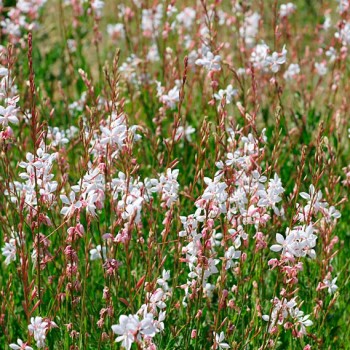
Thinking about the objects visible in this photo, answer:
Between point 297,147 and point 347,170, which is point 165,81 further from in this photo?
point 347,170

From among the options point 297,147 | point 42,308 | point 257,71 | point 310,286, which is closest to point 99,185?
point 42,308

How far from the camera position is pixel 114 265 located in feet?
7.55

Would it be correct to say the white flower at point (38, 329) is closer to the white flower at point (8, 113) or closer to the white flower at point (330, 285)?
the white flower at point (8, 113)

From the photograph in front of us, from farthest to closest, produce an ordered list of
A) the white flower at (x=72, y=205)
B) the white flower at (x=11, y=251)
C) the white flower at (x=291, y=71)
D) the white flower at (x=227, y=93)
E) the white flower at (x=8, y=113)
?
1. the white flower at (x=291, y=71)
2. the white flower at (x=227, y=93)
3. the white flower at (x=11, y=251)
4. the white flower at (x=8, y=113)
5. the white flower at (x=72, y=205)

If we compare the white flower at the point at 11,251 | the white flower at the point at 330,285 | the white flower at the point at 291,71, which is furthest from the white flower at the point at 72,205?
the white flower at the point at 291,71

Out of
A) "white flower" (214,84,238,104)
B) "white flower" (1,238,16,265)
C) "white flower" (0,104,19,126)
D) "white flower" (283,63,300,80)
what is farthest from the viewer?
"white flower" (283,63,300,80)

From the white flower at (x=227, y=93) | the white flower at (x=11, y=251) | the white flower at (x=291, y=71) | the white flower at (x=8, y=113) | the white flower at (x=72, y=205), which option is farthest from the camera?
the white flower at (x=291, y=71)

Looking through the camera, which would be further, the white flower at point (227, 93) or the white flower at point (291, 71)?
the white flower at point (291, 71)

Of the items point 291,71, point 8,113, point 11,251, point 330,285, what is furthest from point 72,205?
point 291,71

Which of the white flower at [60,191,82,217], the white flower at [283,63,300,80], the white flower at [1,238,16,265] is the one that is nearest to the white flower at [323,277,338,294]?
the white flower at [60,191,82,217]

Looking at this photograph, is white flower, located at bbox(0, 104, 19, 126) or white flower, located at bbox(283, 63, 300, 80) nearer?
white flower, located at bbox(0, 104, 19, 126)

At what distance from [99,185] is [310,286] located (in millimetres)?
1152

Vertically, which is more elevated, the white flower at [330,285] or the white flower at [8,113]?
the white flower at [8,113]

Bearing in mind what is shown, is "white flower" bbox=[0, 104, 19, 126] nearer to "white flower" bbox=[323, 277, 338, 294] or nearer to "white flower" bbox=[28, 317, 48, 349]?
"white flower" bbox=[28, 317, 48, 349]
